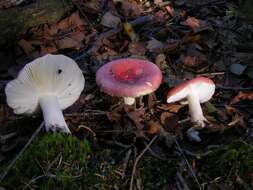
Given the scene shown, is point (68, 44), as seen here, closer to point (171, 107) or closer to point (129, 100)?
point (129, 100)

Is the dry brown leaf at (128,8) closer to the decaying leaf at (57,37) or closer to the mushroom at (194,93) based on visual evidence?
the decaying leaf at (57,37)

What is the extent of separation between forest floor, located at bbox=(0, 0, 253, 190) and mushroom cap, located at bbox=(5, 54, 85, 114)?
150 millimetres

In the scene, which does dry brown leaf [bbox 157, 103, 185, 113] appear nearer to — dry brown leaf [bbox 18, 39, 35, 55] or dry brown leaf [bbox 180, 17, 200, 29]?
dry brown leaf [bbox 180, 17, 200, 29]

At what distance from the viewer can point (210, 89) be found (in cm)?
305

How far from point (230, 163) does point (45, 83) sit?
129cm

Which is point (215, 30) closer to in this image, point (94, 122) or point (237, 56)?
point (237, 56)

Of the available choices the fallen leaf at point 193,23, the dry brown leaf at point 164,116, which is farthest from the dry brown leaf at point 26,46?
the fallen leaf at point 193,23

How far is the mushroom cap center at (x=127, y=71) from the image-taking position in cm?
291

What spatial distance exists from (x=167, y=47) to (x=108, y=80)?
0.98 m

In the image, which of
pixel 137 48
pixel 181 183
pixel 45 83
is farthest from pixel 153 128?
pixel 137 48

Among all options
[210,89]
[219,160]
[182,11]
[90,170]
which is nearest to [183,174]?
[219,160]

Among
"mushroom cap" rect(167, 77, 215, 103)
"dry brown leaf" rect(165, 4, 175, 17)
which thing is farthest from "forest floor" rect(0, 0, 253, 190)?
"mushroom cap" rect(167, 77, 215, 103)

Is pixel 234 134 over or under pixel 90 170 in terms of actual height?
under

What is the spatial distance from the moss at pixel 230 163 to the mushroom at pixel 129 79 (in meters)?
0.60
